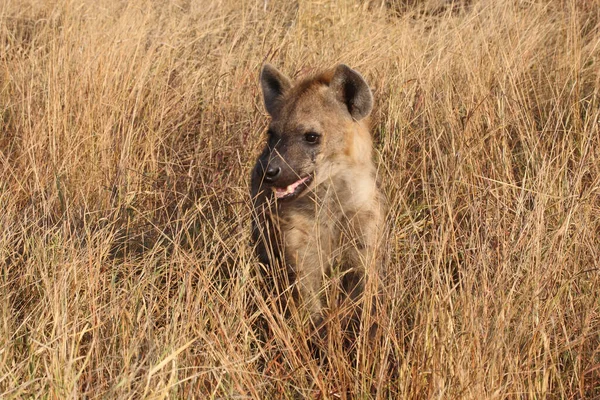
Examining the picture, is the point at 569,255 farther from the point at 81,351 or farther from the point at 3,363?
the point at 3,363

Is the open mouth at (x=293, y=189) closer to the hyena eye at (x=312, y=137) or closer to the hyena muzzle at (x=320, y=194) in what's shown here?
the hyena muzzle at (x=320, y=194)

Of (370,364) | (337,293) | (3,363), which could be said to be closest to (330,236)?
(337,293)

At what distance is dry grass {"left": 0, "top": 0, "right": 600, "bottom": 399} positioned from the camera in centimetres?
308

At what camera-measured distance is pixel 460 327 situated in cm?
321

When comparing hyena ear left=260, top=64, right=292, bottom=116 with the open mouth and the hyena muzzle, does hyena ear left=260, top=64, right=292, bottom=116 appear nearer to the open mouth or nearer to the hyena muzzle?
the hyena muzzle

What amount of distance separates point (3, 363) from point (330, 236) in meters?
1.58

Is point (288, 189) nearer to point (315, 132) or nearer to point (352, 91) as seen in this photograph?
point (315, 132)

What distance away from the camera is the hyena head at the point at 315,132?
13.0ft

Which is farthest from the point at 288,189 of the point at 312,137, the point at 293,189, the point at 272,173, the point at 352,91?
the point at 352,91

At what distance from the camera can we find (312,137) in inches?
162

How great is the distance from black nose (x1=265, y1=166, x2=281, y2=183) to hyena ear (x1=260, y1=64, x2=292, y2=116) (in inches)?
22.0

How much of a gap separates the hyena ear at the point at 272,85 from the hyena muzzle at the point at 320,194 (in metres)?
0.05

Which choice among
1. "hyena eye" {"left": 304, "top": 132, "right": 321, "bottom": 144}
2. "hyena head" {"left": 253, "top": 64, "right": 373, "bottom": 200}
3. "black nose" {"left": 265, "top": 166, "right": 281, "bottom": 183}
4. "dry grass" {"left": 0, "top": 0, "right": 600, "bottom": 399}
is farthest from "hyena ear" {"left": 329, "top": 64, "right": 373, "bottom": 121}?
"black nose" {"left": 265, "top": 166, "right": 281, "bottom": 183}

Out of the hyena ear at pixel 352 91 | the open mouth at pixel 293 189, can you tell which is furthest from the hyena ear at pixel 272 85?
the open mouth at pixel 293 189
